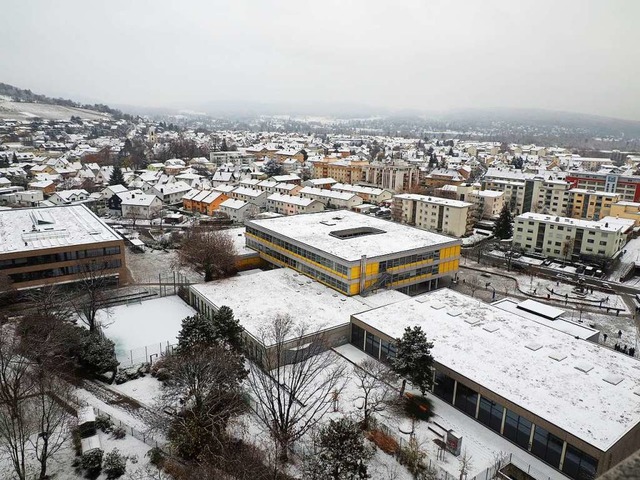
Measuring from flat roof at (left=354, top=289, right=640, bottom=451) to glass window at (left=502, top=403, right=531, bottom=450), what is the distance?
493 millimetres

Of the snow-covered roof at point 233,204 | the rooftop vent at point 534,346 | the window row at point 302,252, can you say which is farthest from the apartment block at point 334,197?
the rooftop vent at point 534,346

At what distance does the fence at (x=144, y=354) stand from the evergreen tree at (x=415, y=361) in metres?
9.05

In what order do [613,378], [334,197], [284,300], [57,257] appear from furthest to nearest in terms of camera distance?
[334,197] → [57,257] → [284,300] → [613,378]

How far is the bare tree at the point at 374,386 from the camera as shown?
13546mm

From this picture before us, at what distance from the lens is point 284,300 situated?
69.7ft

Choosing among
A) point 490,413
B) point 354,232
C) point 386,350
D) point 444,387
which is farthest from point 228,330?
point 354,232

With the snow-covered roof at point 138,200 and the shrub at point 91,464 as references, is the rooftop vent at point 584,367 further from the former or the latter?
the snow-covered roof at point 138,200

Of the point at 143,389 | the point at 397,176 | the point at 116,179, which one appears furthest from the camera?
the point at 397,176

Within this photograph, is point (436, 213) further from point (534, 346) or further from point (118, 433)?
point (118, 433)

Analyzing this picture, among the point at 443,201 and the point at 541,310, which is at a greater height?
the point at 443,201

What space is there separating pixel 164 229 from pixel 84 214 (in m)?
10.6

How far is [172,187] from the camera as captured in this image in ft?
172

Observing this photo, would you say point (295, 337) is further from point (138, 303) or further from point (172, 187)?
point (172, 187)

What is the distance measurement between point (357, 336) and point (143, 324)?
10262mm
